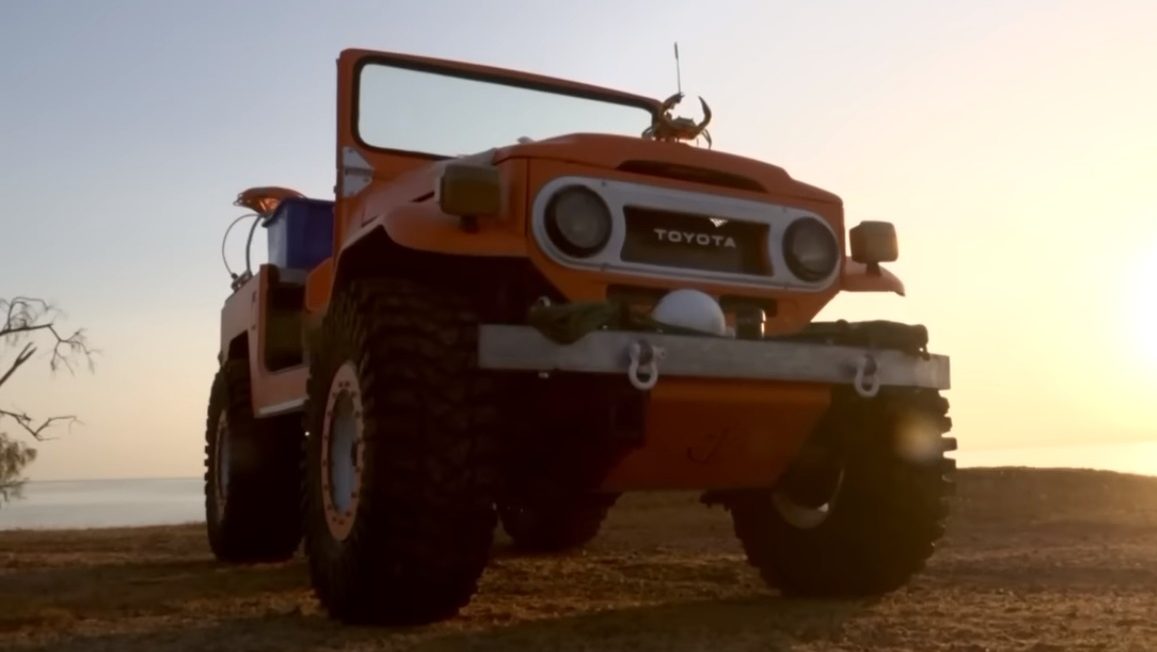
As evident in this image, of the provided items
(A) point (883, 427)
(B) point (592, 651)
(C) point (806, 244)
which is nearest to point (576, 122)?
(C) point (806, 244)

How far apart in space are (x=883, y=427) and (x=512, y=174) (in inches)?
71.6

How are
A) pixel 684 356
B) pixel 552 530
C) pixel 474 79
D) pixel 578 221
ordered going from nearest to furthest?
pixel 684 356 < pixel 578 221 < pixel 474 79 < pixel 552 530

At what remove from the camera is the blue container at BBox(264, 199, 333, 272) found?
6.58 metres

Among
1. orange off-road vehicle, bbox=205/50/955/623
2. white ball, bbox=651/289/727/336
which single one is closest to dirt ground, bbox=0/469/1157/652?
orange off-road vehicle, bbox=205/50/955/623

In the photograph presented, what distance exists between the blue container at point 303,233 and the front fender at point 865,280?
297 centimetres

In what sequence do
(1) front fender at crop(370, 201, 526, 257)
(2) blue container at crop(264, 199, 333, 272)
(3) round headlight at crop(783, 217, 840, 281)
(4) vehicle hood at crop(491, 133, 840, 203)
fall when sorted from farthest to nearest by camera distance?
(2) blue container at crop(264, 199, 333, 272)
(3) round headlight at crop(783, 217, 840, 281)
(4) vehicle hood at crop(491, 133, 840, 203)
(1) front fender at crop(370, 201, 526, 257)

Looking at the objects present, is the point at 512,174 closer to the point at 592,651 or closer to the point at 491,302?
the point at 491,302

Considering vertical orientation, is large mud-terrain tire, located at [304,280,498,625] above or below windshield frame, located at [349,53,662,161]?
below

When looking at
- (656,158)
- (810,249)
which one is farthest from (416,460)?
(810,249)

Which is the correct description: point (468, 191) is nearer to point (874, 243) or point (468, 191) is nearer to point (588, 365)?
point (588, 365)

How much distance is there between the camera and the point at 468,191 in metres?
4.03

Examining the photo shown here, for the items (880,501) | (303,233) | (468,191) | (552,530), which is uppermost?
(303,233)

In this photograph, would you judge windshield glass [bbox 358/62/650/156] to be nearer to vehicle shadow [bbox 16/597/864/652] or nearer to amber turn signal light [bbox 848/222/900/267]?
amber turn signal light [bbox 848/222/900/267]

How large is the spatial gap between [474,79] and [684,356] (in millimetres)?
2619
